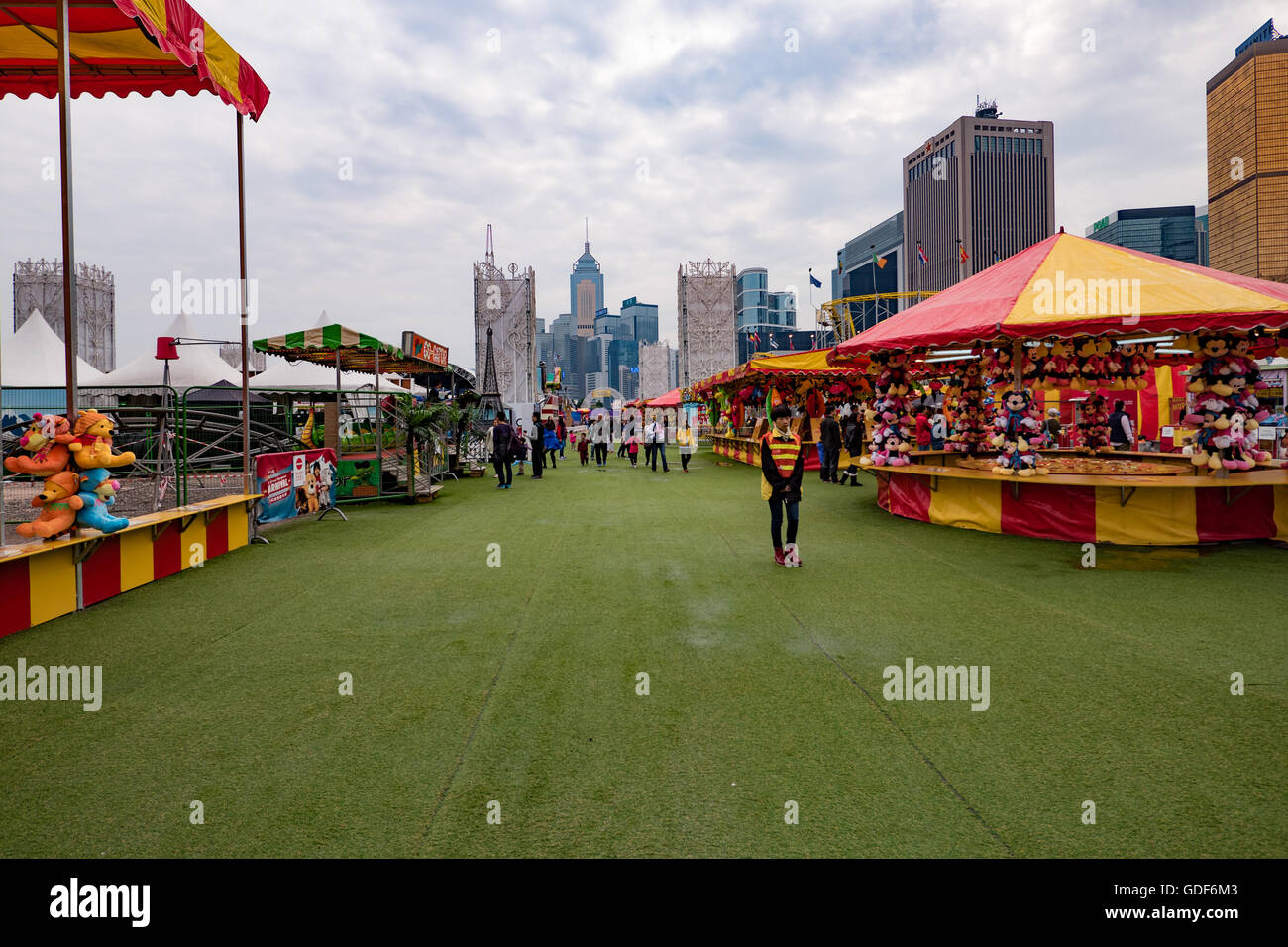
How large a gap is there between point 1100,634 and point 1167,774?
222cm

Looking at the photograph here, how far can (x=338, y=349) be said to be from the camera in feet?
40.6

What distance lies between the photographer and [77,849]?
8.30 ft

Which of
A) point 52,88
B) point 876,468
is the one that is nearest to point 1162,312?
point 876,468

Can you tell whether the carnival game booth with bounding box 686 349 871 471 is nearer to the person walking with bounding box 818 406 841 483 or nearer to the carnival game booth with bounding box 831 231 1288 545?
the person walking with bounding box 818 406 841 483

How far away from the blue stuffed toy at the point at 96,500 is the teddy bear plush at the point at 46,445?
27 cm

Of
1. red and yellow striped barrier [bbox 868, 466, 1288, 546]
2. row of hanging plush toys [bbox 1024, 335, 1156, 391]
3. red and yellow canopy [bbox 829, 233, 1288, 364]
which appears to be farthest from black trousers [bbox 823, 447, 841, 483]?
red and yellow striped barrier [bbox 868, 466, 1288, 546]

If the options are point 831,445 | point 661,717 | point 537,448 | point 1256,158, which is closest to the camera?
point 661,717

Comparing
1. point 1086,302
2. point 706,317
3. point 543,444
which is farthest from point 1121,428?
point 706,317

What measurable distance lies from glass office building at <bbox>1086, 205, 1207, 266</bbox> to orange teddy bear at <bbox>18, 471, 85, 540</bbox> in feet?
547

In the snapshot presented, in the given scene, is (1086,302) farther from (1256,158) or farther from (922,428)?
(1256,158)

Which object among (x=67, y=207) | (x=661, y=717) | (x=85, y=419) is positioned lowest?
(x=661, y=717)

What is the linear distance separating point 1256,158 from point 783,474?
369 ft

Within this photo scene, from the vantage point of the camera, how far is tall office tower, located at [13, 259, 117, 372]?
4694 cm
